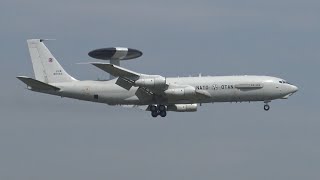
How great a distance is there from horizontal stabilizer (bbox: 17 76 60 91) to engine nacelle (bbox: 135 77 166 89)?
32.0ft

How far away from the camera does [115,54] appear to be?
9506cm

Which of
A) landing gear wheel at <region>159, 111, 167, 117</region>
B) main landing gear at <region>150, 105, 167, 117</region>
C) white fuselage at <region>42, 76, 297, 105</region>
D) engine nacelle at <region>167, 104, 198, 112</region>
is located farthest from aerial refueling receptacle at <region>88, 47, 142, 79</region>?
engine nacelle at <region>167, 104, 198, 112</region>

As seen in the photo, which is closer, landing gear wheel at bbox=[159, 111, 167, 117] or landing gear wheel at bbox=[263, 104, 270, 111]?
landing gear wheel at bbox=[159, 111, 167, 117]

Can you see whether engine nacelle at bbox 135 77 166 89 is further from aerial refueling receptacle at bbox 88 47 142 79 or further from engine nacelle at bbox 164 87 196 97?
aerial refueling receptacle at bbox 88 47 142 79

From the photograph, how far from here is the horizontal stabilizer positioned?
9325cm

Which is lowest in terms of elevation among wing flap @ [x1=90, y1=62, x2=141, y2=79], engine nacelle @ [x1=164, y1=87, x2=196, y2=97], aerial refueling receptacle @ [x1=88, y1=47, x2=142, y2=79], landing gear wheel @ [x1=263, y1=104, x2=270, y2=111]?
landing gear wheel @ [x1=263, y1=104, x2=270, y2=111]

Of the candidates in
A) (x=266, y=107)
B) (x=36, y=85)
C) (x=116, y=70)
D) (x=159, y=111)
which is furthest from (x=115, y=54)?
(x=266, y=107)

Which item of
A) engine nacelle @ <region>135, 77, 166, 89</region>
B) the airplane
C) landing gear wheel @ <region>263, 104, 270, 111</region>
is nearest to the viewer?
engine nacelle @ <region>135, 77, 166, 89</region>

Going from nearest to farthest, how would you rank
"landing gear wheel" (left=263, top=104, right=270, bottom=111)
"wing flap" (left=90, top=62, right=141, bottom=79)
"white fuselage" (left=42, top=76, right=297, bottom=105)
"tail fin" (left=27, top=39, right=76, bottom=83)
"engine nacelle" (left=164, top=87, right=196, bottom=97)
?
"wing flap" (left=90, top=62, right=141, bottom=79), "engine nacelle" (left=164, top=87, right=196, bottom=97), "white fuselage" (left=42, top=76, right=297, bottom=105), "landing gear wheel" (left=263, top=104, right=270, bottom=111), "tail fin" (left=27, top=39, right=76, bottom=83)

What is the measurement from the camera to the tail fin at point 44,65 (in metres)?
98.4

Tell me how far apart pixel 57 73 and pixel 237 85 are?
784 inches

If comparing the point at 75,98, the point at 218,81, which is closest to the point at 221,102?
the point at 218,81

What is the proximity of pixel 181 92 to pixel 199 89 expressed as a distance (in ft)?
6.92

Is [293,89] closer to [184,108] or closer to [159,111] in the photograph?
[184,108]
